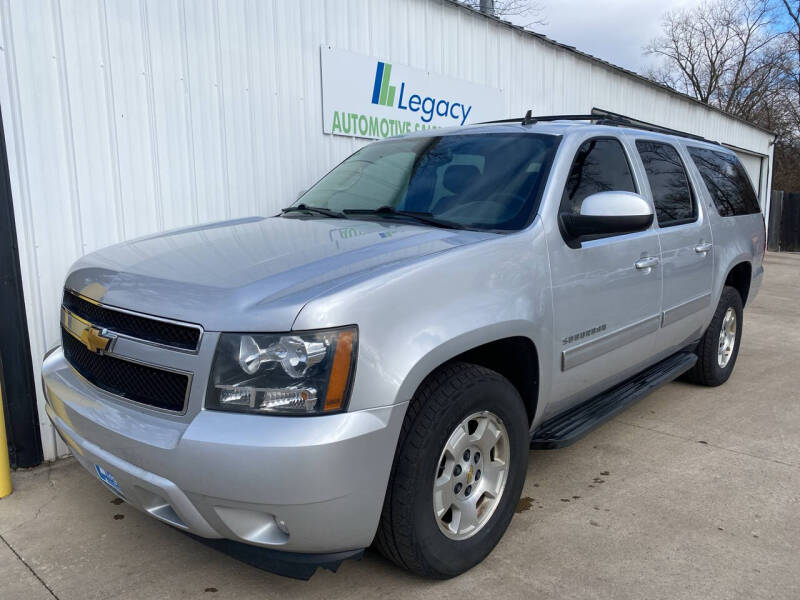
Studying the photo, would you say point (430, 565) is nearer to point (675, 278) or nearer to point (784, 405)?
point (675, 278)

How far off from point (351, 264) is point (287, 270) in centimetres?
23

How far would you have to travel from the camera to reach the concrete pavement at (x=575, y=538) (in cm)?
256

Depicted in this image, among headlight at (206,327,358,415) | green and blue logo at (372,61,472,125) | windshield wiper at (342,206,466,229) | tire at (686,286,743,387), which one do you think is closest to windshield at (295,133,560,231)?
windshield wiper at (342,206,466,229)

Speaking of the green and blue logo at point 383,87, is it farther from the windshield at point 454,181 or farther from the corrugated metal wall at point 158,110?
the windshield at point 454,181

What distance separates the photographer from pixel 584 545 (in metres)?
2.86

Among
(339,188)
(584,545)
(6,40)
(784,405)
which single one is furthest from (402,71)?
(584,545)

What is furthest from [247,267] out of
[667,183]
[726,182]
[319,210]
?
[726,182]

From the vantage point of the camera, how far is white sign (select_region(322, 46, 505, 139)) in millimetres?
5789

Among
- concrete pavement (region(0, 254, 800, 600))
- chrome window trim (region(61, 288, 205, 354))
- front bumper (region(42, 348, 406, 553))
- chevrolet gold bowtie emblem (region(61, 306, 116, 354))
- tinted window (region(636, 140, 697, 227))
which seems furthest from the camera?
tinted window (region(636, 140, 697, 227))

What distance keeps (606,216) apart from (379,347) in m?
1.41

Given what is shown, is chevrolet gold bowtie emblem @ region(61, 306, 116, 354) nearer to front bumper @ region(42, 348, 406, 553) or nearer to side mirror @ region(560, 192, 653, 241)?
front bumper @ region(42, 348, 406, 553)

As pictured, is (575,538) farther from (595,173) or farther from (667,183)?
(667,183)

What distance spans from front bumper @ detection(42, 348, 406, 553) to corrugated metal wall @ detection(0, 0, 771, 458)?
212 cm

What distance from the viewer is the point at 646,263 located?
3545 millimetres
